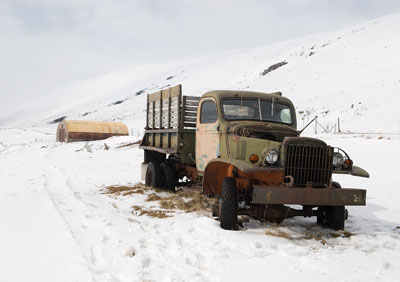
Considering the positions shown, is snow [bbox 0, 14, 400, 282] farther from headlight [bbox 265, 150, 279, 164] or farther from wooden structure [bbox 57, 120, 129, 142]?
wooden structure [bbox 57, 120, 129, 142]

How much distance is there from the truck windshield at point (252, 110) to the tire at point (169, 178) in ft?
9.26

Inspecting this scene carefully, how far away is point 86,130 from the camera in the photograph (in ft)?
135

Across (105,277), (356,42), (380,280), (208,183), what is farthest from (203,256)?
(356,42)

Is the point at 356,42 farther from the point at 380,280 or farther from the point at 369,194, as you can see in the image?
the point at 380,280

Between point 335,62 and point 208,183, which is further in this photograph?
point 335,62

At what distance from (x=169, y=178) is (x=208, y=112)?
243 cm

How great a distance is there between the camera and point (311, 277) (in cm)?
386

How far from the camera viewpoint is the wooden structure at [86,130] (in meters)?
40.5

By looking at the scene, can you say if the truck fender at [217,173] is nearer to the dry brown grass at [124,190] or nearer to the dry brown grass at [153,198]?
the dry brown grass at [153,198]

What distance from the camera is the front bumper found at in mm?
5129

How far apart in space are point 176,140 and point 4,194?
370 centimetres

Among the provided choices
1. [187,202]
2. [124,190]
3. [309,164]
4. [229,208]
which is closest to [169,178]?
[124,190]

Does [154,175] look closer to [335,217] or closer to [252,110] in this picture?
[252,110]

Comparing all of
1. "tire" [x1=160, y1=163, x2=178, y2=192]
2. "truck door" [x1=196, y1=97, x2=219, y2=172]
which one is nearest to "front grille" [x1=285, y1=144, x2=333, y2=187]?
"truck door" [x1=196, y1=97, x2=219, y2=172]
